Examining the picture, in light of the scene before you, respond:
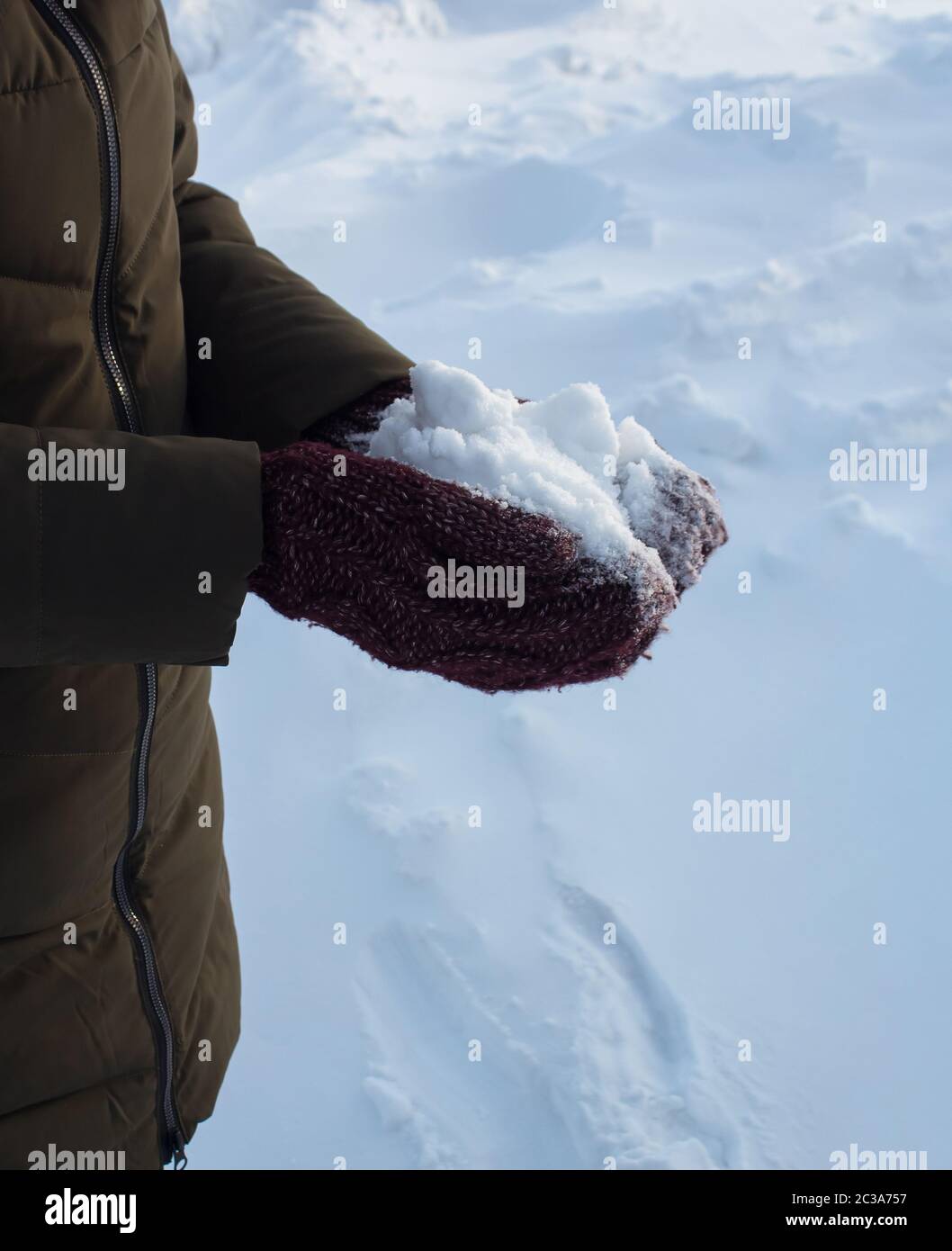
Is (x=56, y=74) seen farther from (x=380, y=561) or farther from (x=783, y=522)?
(x=783, y=522)

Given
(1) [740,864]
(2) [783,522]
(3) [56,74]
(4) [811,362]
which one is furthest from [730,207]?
(3) [56,74]

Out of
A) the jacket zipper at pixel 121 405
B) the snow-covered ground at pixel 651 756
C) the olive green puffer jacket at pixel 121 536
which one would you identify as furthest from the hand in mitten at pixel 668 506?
the snow-covered ground at pixel 651 756


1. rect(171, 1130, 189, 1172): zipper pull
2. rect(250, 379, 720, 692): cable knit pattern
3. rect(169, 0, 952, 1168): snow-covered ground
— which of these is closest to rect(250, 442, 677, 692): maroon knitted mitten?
→ rect(250, 379, 720, 692): cable knit pattern

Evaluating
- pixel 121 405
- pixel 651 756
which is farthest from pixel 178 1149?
pixel 651 756

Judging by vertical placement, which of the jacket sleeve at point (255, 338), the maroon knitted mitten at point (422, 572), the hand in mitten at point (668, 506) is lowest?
the maroon knitted mitten at point (422, 572)

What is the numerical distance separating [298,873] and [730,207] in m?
2.33

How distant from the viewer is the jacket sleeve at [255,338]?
0.82 meters

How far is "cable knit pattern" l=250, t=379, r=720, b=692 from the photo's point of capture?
0.63m

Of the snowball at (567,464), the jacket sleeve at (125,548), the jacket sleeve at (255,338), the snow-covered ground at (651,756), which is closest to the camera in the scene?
the jacket sleeve at (125,548)

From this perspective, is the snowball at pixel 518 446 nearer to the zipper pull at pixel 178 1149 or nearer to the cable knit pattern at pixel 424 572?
the cable knit pattern at pixel 424 572

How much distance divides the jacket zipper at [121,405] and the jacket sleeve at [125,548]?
0.20 m

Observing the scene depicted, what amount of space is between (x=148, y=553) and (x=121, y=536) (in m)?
0.02

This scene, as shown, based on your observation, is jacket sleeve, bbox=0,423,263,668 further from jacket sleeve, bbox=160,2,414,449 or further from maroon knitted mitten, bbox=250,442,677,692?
jacket sleeve, bbox=160,2,414,449

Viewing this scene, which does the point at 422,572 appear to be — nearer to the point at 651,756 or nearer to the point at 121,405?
the point at 121,405
